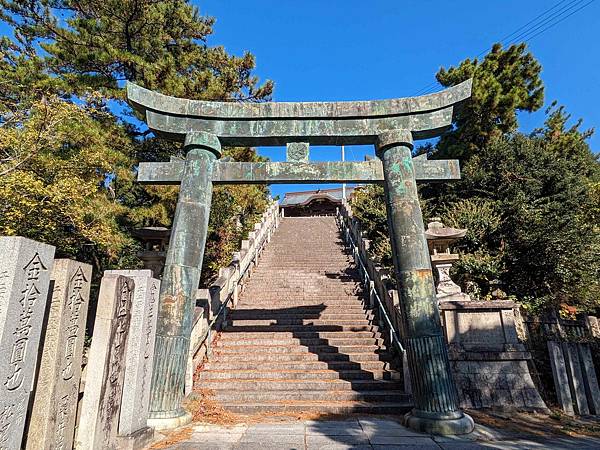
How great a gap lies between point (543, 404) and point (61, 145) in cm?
1280

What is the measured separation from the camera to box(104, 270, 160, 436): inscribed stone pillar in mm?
3838

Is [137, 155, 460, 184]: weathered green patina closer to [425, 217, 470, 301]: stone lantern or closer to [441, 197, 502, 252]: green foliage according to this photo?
[425, 217, 470, 301]: stone lantern

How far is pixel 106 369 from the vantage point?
346cm

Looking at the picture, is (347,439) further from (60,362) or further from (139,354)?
(60,362)

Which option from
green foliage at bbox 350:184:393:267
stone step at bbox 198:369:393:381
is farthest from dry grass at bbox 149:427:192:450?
green foliage at bbox 350:184:393:267

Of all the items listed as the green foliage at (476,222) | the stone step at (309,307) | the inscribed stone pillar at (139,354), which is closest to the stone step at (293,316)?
the stone step at (309,307)

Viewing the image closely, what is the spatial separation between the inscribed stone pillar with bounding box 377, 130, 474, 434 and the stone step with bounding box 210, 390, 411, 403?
102 cm

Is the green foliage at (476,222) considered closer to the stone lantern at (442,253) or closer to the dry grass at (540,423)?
the stone lantern at (442,253)

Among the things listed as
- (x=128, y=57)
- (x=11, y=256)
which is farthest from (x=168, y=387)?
(x=128, y=57)

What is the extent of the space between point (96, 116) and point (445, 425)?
1269 cm

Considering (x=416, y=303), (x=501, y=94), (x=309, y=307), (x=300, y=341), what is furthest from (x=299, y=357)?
(x=501, y=94)

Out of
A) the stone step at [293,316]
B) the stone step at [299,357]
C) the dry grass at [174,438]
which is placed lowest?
the dry grass at [174,438]

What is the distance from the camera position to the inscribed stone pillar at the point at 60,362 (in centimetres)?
292

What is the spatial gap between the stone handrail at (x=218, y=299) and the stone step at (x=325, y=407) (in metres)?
1.13
